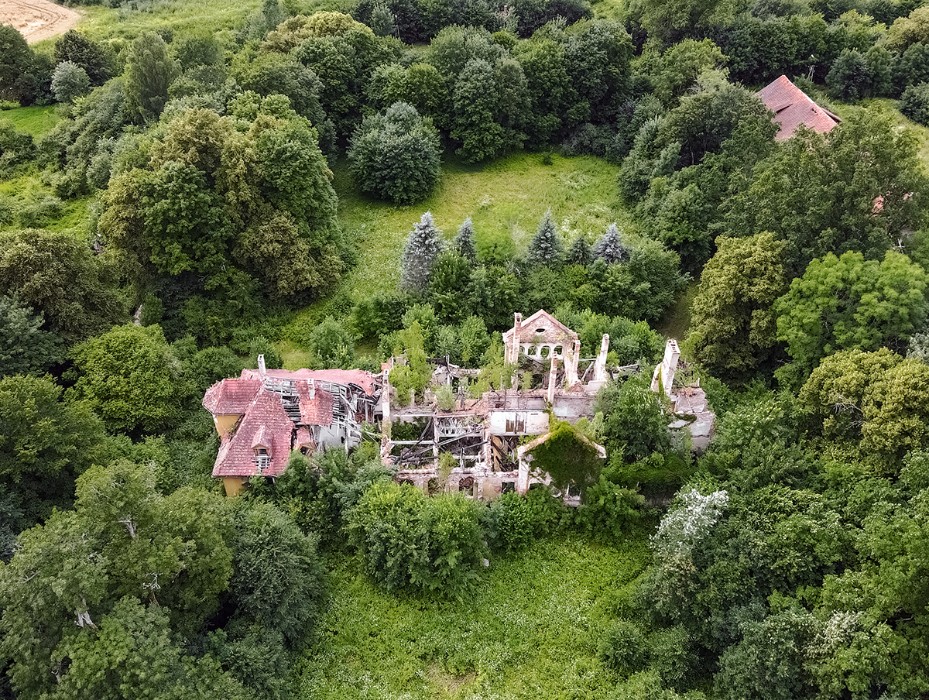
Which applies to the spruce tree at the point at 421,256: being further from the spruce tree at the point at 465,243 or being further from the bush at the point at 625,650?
the bush at the point at 625,650

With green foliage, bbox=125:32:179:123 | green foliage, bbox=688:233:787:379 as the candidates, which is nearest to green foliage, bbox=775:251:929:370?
green foliage, bbox=688:233:787:379

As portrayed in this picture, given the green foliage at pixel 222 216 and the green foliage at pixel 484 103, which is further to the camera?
→ the green foliage at pixel 484 103

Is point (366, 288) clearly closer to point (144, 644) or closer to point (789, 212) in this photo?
point (789, 212)

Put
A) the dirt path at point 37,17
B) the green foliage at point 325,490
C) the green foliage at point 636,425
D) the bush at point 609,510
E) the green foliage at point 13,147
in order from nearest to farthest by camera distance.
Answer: the green foliage at point 325,490
the bush at point 609,510
the green foliage at point 636,425
the green foliage at point 13,147
the dirt path at point 37,17

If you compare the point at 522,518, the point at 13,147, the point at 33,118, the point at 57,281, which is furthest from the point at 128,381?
the point at 33,118

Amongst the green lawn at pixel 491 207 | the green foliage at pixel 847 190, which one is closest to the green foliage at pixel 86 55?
the green lawn at pixel 491 207
